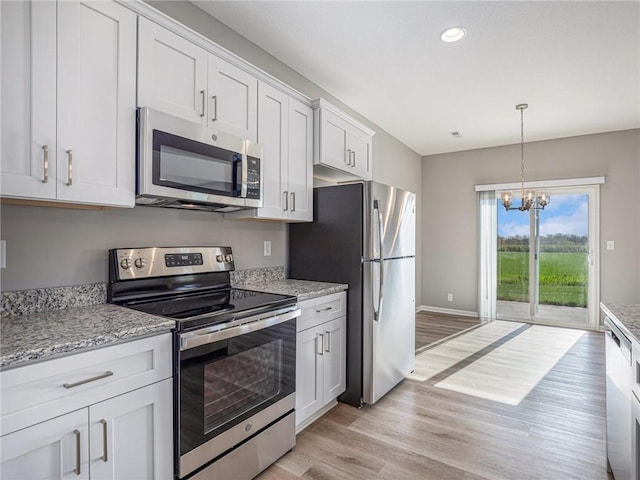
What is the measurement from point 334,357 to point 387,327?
51 cm

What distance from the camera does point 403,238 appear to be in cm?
302

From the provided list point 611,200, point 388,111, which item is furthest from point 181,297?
point 611,200

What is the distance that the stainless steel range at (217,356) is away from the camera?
152cm

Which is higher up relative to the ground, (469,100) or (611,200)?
(469,100)

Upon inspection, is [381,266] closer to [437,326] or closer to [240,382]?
[240,382]

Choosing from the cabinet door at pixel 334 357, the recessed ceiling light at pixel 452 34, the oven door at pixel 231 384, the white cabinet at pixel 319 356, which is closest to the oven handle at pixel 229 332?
the oven door at pixel 231 384

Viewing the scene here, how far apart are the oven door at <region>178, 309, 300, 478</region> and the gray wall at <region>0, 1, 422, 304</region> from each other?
2.36 feet

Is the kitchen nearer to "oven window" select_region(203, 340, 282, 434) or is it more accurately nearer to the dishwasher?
"oven window" select_region(203, 340, 282, 434)

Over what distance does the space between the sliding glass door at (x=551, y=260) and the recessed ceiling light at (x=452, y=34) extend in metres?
3.52

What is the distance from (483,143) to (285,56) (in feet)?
12.1

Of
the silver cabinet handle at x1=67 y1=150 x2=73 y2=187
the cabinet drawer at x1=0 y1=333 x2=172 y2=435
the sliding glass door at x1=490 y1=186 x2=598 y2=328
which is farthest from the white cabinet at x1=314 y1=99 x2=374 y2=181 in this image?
the sliding glass door at x1=490 y1=186 x2=598 y2=328

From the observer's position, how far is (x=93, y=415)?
1229 millimetres

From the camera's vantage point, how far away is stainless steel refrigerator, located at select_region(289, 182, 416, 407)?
8.57ft

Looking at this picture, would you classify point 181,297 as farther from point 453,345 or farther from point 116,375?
point 453,345
